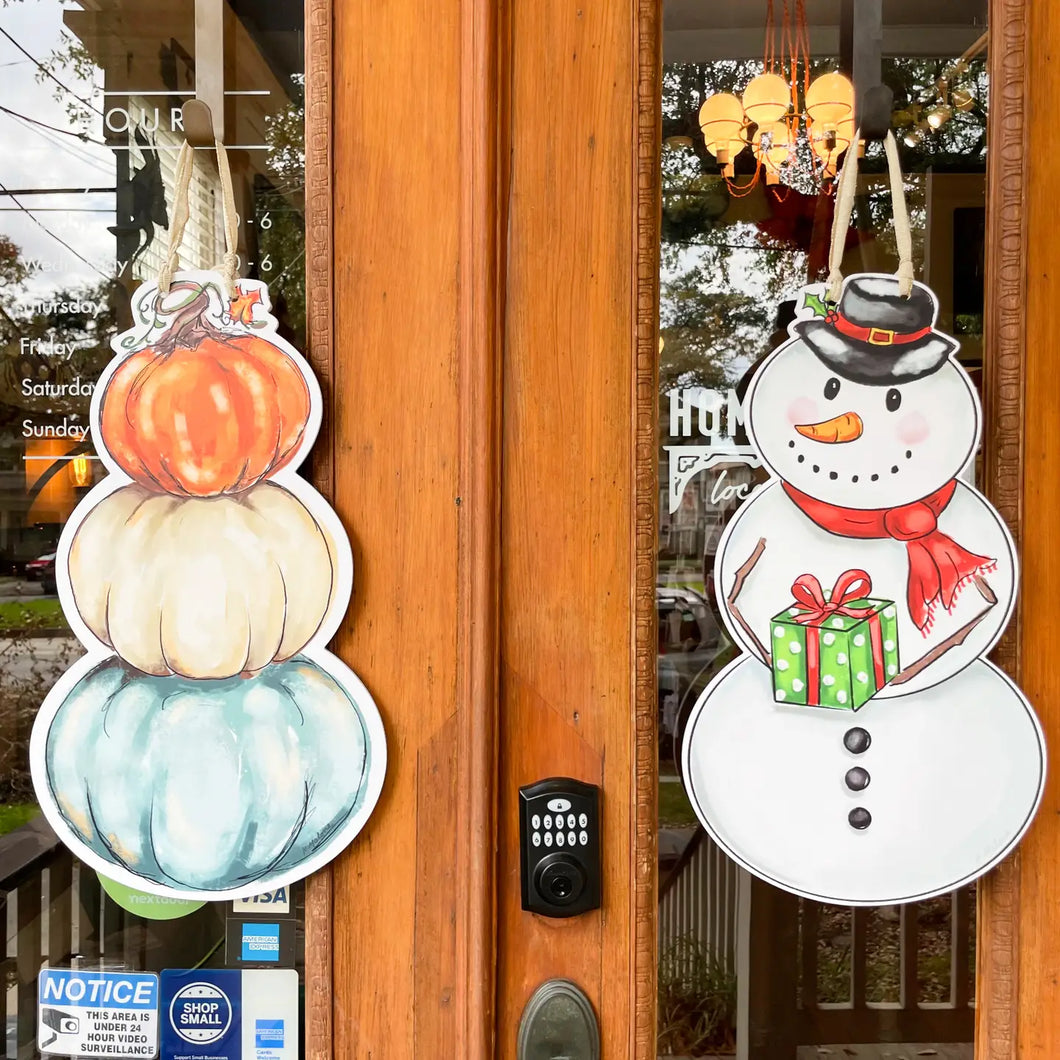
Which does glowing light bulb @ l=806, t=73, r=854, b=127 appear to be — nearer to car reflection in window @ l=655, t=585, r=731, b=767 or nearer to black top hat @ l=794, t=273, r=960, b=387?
black top hat @ l=794, t=273, r=960, b=387

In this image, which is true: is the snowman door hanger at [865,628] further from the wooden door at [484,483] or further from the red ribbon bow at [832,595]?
the wooden door at [484,483]

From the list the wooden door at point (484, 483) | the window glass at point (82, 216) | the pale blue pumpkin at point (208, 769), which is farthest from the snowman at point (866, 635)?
the window glass at point (82, 216)

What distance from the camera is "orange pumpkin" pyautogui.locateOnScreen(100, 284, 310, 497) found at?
40.9 inches

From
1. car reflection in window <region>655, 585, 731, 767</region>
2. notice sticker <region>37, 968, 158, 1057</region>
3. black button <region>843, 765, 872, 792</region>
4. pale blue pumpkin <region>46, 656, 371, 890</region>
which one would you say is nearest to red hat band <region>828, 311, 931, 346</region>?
car reflection in window <region>655, 585, 731, 767</region>

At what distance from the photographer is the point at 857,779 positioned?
1067 mm

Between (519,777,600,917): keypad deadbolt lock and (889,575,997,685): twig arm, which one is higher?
(889,575,997,685): twig arm

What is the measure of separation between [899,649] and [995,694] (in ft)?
0.40

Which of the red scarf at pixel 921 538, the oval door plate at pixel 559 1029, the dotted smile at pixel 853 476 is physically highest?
the dotted smile at pixel 853 476

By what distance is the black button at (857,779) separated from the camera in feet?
3.50

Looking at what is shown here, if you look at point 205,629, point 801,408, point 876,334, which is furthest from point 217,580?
point 876,334

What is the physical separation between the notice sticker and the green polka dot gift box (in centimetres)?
85

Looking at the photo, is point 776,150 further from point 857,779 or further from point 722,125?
point 857,779

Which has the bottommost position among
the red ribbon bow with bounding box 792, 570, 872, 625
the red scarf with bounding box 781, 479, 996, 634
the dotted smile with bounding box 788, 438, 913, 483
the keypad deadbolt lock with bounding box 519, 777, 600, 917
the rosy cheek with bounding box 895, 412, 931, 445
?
the keypad deadbolt lock with bounding box 519, 777, 600, 917

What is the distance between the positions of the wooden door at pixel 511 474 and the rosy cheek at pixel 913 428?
95mm
